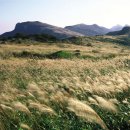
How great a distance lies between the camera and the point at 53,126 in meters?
7.39

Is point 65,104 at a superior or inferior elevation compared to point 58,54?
superior

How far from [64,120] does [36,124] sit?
637 mm

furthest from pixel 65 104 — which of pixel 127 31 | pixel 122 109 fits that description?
pixel 127 31

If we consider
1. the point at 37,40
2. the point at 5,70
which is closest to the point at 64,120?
the point at 5,70

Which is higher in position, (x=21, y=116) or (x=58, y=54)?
(x=21, y=116)

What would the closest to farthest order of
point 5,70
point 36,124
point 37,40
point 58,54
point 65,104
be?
point 36,124 → point 65,104 → point 5,70 → point 58,54 → point 37,40

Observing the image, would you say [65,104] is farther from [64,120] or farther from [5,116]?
[5,116]

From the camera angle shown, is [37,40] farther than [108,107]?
Yes

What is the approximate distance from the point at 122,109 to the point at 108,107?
142 centimetres

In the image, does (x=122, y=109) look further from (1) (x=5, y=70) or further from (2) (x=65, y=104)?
(1) (x=5, y=70)

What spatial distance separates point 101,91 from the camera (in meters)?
9.27

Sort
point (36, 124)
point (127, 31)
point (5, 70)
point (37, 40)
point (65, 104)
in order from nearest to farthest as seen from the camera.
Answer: point (36, 124) < point (65, 104) < point (5, 70) < point (37, 40) < point (127, 31)

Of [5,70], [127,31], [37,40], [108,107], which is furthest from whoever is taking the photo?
[127,31]

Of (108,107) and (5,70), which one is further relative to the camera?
(5,70)
